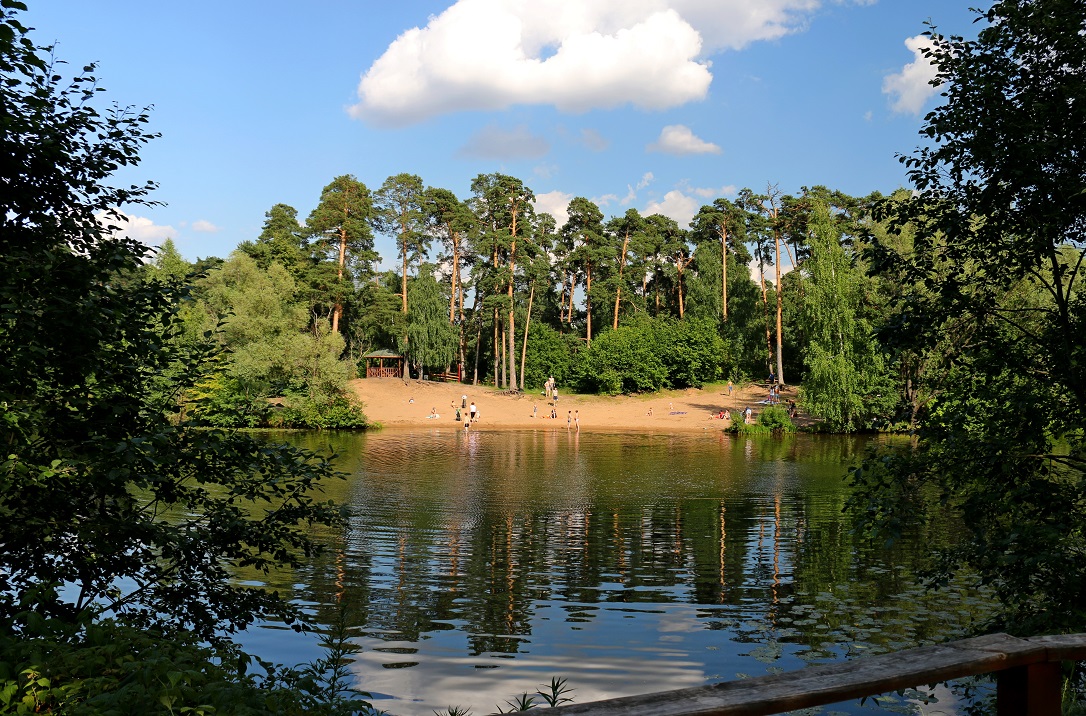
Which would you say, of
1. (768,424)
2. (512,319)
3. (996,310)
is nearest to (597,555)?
(996,310)

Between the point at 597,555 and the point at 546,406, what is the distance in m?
45.4

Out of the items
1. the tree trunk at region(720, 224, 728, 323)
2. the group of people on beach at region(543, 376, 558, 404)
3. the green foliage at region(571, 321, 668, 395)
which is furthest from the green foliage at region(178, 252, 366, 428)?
the tree trunk at region(720, 224, 728, 323)

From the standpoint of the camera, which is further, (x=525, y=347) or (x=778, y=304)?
(x=525, y=347)

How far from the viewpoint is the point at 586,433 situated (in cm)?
5134

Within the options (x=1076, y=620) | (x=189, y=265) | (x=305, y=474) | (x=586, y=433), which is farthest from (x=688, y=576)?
(x=189, y=265)

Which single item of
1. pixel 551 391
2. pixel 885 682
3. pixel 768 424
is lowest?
pixel 768 424

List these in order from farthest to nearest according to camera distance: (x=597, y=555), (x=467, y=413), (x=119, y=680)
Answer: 1. (x=467, y=413)
2. (x=597, y=555)
3. (x=119, y=680)

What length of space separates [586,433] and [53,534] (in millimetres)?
45485

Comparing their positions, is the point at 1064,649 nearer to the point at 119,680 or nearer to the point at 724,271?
the point at 119,680

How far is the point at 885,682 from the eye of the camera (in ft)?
8.41

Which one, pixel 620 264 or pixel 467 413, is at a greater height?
pixel 620 264

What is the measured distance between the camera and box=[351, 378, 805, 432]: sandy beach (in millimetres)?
55750

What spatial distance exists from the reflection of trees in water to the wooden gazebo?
3840cm

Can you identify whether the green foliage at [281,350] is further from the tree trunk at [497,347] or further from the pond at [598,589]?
the pond at [598,589]
